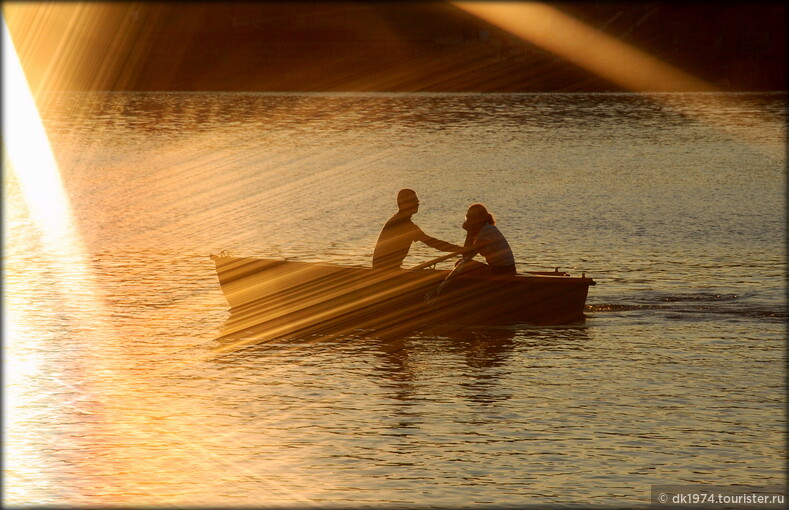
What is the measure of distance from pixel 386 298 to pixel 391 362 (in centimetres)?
187

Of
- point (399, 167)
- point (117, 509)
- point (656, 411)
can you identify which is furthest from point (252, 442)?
point (399, 167)

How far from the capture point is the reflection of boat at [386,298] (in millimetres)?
19094

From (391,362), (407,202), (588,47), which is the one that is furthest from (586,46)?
(391,362)

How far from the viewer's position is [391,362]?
1752 centimetres

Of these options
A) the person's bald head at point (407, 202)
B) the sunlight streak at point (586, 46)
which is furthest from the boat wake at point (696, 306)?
the sunlight streak at point (586, 46)

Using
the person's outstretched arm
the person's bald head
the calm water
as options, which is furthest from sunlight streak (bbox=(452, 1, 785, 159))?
the person's bald head

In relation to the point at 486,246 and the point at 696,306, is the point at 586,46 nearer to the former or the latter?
the point at 696,306

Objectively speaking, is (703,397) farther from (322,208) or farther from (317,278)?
(322,208)

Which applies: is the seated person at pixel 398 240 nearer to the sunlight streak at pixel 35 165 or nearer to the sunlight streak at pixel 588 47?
the sunlight streak at pixel 35 165

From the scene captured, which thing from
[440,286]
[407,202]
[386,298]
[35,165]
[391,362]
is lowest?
[391,362]

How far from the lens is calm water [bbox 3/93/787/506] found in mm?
12750

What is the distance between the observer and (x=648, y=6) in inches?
4498

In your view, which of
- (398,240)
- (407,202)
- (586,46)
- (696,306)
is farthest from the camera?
(586,46)

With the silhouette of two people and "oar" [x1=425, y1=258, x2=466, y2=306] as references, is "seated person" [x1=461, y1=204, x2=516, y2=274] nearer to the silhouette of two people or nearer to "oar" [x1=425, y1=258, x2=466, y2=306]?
the silhouette of two people
